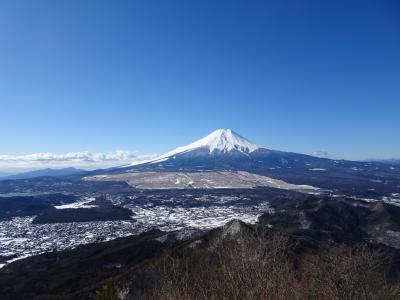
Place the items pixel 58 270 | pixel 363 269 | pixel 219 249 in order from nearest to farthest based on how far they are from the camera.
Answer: pixel 363 269 < pixel 219 249 < pixel 58 270

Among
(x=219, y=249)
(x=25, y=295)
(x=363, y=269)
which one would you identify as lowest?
(x=25, y=295)

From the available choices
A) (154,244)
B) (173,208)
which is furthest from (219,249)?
(173,208)

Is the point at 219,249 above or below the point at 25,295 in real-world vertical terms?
above

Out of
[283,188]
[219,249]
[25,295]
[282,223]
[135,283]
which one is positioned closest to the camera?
[135,283]

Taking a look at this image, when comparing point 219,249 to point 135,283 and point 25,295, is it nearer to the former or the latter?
point 135,283

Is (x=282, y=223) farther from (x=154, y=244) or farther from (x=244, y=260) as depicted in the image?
(x=244, y=260)

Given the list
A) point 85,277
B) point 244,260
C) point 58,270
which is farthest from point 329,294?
point 58,270

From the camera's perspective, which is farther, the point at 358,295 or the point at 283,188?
the point at 283,188

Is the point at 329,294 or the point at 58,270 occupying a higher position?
the point at 329,294

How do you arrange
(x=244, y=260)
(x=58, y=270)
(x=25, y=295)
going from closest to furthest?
1. (x=244, y=260)
2. (x=25, y=295)
3. (x=58, y=270)
